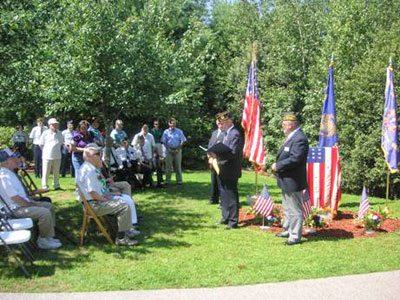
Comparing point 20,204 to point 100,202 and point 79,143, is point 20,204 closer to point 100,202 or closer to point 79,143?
point 100,202

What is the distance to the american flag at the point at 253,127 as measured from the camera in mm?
10172

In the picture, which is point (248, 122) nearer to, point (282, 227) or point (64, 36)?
point (282, 227)

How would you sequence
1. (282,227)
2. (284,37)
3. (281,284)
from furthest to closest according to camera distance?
(284,37), (282,227), (281,284)

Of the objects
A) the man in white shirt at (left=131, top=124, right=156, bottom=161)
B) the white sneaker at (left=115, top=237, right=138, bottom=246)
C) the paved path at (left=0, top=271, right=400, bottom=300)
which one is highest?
the man in white shirt at (left=131, top=124, right=156, bottom=161)

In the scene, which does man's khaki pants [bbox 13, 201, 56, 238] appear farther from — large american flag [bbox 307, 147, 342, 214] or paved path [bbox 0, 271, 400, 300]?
large american flag [bbox 307, 147, 342, 214]

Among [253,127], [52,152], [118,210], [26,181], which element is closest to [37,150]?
[52,152]

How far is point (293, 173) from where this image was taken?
754cm

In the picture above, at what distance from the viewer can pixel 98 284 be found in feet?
18.7

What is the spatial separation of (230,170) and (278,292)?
349 centimetres

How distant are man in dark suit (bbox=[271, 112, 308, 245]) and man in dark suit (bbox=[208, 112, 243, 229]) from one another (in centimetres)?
116

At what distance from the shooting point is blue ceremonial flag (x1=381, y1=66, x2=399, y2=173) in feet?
36.0

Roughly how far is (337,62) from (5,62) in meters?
13.5

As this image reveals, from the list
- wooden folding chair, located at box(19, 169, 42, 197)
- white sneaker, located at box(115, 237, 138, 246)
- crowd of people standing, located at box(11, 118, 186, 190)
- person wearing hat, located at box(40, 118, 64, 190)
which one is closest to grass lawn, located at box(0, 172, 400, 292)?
white sneaker, located at box(115, 237, 138, 246)

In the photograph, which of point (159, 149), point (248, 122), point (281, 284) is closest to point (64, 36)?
point (159, 149)
